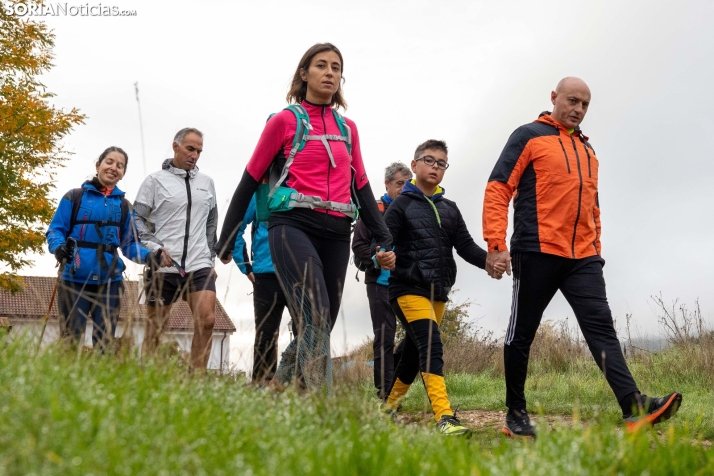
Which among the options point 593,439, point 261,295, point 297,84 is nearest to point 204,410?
point 593,439

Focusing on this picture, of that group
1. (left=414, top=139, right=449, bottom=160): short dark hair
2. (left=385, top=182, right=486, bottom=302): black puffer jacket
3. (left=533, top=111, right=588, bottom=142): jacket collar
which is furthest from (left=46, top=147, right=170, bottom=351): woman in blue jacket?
(left=533, top=111, right=588, bottom=142): jacket collar

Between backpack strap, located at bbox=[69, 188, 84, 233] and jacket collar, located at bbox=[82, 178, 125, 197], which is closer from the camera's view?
backpack strap, located at bbox=[69, 188, 84, 233]

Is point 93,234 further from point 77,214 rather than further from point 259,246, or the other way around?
point 259,246

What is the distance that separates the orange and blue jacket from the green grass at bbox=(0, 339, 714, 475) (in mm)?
2463

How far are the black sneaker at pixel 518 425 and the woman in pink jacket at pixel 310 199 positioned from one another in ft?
5.27

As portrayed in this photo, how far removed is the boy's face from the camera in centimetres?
681

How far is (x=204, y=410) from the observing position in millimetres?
3199

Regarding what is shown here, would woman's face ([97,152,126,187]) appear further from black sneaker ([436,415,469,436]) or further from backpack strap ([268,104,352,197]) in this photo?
black sneaker ([436,415,469,436])

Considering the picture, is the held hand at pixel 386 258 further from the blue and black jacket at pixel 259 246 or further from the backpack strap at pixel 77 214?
the backpack strap at pixel 77 214

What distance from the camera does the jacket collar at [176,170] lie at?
290 inches

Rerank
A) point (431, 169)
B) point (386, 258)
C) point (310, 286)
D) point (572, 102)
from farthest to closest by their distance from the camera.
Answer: point (431, 169) < point (572, 102) < point (386, 258) < point (310, 286)

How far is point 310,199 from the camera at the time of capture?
207 inches

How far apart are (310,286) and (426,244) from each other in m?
1.77

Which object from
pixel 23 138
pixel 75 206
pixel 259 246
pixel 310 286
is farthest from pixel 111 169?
pixel 23 138
